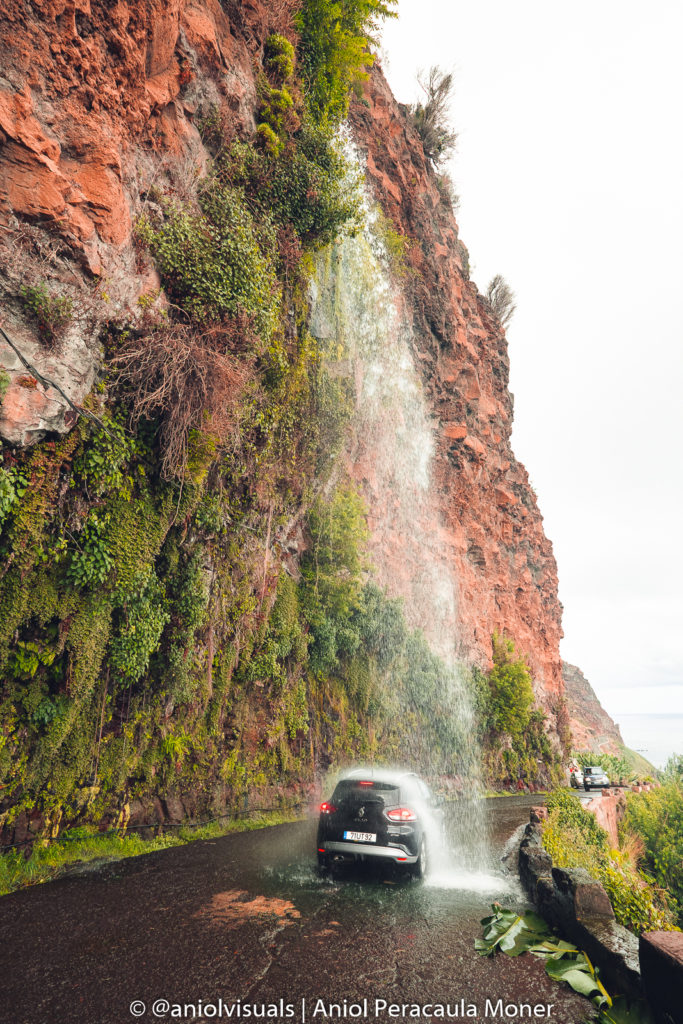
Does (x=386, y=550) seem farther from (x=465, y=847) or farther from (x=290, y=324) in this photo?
(x=465, y=847)

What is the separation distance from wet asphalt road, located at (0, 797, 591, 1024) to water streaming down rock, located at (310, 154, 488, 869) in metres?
13.0

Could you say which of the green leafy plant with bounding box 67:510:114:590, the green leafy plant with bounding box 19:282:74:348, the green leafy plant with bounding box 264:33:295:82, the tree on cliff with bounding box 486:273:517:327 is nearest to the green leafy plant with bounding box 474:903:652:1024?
the green leafy plant with bounding box 67:510:114:590

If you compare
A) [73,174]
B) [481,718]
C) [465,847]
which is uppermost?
[73,174]

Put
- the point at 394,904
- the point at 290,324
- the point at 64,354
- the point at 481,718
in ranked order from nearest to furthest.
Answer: the point at 394,904 → the point at 64,354 → the point at 290,324 → the point at 481,718

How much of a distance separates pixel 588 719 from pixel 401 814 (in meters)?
80.0

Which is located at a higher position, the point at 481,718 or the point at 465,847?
the point at 481,718

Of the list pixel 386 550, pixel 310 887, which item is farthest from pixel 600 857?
pixel 386 550

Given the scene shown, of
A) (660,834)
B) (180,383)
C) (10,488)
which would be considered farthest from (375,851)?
(660,834)

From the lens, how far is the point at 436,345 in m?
28.3

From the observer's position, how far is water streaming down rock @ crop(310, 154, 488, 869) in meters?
19.3

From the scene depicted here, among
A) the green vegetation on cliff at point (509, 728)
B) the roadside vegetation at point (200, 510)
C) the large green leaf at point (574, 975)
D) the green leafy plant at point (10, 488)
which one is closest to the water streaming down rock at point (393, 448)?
the green vegetation on cliff at point (509, 728)

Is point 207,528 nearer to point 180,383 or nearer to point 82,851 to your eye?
point 180,383

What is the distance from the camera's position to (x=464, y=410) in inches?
1200

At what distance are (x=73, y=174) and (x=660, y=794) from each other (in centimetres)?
2242
